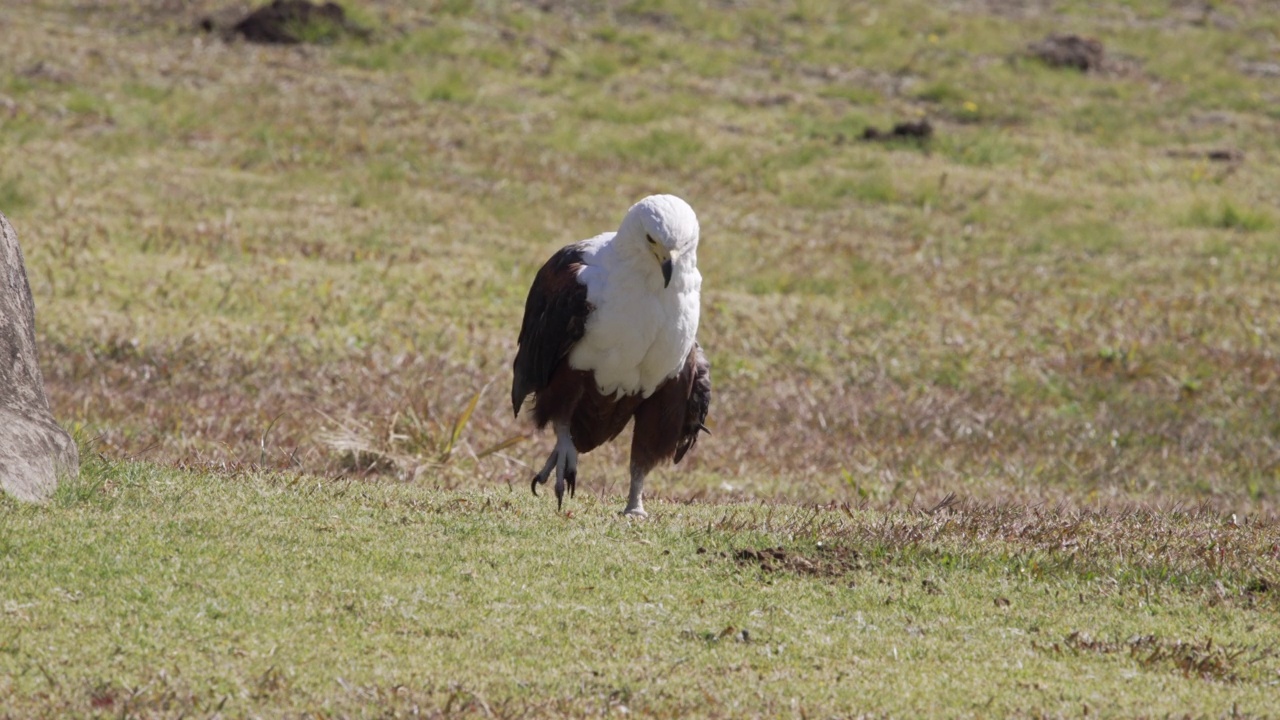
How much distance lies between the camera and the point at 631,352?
658cm

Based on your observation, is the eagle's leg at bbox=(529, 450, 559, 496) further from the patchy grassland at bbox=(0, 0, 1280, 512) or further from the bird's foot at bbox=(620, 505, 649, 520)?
the patchy grassland at bbox=(0, 0, 1280, 512)

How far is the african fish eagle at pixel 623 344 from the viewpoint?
6461 millimetres

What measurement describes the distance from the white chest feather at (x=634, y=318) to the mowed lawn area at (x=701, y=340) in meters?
0.71

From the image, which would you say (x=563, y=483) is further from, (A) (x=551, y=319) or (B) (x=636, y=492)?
(A) (x=551, y=319)

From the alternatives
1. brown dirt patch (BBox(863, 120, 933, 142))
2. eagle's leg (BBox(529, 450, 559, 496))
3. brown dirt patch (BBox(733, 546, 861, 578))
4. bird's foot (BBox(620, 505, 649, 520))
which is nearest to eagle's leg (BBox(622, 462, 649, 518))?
bird's foot (BBox(620, 505, 649, 520))

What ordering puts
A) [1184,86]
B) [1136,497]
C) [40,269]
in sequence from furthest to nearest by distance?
[1184,86], [40,269], [1136,497]

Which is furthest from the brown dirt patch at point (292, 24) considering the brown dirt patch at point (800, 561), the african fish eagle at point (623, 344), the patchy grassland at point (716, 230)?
the brown dirt patch at point (800, 561)

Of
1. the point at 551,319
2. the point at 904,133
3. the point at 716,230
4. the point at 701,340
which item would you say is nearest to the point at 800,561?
the point at 551,319

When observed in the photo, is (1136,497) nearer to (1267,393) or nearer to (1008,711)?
(1267,393)

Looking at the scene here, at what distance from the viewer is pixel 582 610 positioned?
199 inches

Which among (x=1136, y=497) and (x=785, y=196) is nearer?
(x=1136, y=497)

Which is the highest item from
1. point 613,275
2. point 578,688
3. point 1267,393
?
point 613,275

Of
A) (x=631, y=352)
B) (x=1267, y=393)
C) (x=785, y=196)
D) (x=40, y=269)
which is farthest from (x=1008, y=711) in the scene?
(x=785, y=196)

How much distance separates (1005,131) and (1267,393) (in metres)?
10.2
